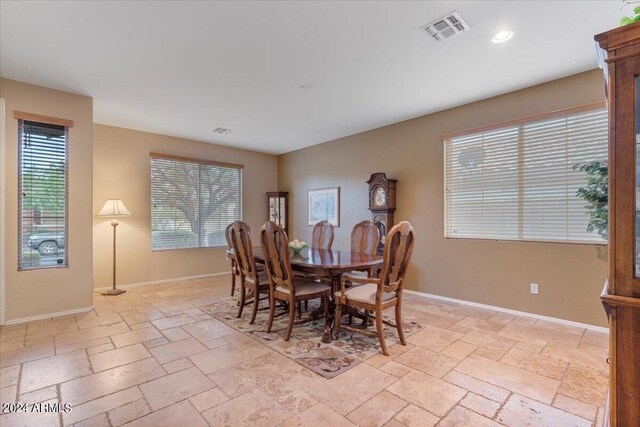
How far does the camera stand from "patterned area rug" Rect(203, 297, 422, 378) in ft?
7.77

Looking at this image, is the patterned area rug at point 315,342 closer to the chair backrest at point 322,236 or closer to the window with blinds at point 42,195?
the chair backrest at point 322,236

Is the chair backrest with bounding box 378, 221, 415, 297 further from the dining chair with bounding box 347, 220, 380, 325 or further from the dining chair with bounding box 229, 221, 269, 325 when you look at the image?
the dining chair with bounding box 229, 221, 269, 325

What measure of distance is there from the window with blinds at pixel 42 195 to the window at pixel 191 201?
1.67 m

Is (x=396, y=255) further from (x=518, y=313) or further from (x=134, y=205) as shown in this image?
(x=134, y=205)

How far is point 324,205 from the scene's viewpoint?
5926 mm

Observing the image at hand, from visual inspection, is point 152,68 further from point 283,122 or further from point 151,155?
point 151,155

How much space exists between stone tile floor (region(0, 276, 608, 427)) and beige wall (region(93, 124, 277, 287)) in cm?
177

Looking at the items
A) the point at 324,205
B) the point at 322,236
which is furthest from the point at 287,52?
the point at 324,205

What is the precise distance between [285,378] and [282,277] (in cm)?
93

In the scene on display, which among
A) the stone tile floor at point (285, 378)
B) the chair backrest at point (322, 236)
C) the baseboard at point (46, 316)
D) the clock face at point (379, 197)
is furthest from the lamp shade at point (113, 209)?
the clock face at point (379, 197)

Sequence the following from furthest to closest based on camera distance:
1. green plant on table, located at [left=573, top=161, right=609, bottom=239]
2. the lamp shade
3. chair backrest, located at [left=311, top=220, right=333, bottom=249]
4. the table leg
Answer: the lamp shade, chair backrest, located at [left=311, top=220, right=333, bottom=249], the table leg, green plant on table, located at [left=573, top=161, right=609, bottom=239]

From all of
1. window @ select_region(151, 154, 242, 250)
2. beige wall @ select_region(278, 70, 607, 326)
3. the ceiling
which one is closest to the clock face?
beige wall @ select_region(278, 70, 607, 326)

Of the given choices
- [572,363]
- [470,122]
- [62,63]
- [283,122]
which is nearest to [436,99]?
[470,122]

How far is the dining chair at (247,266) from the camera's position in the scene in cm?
322
